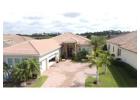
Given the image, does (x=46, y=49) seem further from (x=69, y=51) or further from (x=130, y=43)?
(x=130, y=43)

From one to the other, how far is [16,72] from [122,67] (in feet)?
42.3

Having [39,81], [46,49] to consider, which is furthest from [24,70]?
[46,49]

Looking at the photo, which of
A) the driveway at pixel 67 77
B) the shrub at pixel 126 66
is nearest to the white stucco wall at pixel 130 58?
the shrub at pixel 126 66

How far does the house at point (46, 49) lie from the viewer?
81.1 ft

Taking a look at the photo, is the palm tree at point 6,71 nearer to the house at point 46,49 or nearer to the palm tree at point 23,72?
the house at point 46,49

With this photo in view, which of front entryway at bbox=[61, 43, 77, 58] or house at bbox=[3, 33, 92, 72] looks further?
front entryway at bbox=[61, 43, 77, 58]

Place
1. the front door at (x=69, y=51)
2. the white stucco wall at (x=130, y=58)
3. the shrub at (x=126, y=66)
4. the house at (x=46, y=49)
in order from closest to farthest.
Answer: the shrub at (x=126, y=66) < the white stucco wall at (x=130, y=58) < the house at (x=46, y=49) < the front door at (x=69, y=51)

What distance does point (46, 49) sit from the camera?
29.1 m

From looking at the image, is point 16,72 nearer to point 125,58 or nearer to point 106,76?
point 106,76

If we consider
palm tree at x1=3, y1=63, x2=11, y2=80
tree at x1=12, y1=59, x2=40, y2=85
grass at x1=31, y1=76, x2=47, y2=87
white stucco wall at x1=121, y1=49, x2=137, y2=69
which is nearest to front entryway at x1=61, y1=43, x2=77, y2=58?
white stucco wall at x1=121, y1=49, x2=137, y2=69

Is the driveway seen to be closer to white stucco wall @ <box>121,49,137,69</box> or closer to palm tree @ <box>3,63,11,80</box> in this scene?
palm tree @ <box>3,63,11,80</box>

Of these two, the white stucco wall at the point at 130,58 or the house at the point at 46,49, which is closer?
the white stucco wall at the point at 130,58

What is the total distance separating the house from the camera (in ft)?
81.1
